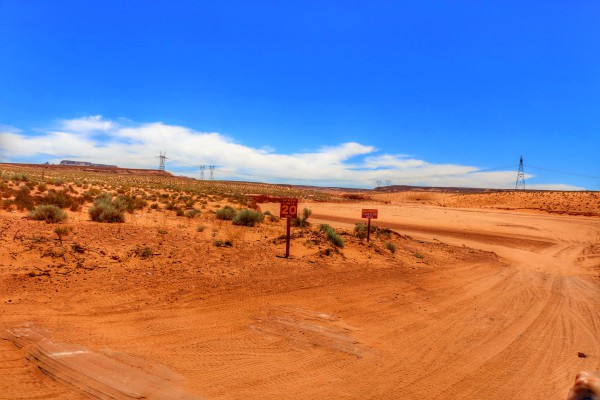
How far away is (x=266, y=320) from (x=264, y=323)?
17cm

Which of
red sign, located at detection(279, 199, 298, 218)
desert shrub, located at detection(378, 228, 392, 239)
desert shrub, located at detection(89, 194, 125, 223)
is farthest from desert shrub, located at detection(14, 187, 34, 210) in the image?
desert shrub, located at detection(378, 228, 392, 239)

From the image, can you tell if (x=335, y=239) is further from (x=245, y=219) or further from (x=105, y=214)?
(x=105, y=214)

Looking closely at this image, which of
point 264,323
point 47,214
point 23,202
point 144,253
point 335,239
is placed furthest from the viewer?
point 23,202

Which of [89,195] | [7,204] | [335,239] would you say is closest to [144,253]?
[335,239]

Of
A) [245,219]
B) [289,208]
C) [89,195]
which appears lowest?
[245,219]

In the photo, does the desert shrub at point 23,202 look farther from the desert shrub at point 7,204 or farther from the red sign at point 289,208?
the red sign at point 289,208

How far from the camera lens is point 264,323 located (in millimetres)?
7238

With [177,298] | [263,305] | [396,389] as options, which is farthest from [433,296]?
[177,298]

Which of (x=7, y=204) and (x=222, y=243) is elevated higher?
(x=7, y=204)

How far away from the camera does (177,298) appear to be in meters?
8.14

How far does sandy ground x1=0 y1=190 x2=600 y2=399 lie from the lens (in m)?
5.07

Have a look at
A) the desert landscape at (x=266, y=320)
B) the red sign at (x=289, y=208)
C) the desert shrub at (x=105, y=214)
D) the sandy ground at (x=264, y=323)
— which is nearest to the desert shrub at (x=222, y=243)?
the desert landscape at (x=266, y=320)

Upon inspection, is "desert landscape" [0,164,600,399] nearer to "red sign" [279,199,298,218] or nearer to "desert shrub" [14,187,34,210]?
"red sign" [279,199,298,218]

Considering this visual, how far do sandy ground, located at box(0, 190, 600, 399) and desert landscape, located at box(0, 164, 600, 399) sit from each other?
3 cm
